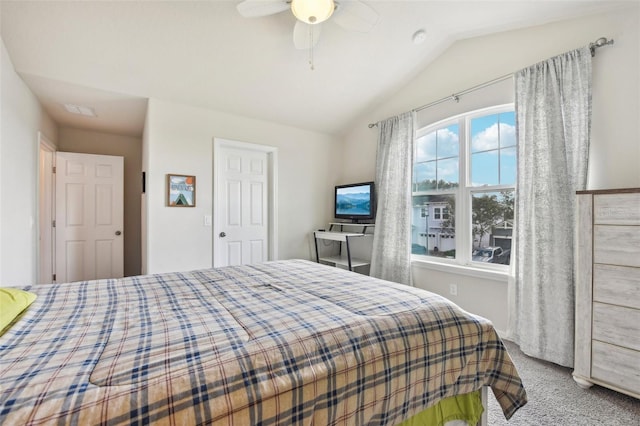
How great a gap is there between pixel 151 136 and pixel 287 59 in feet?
5.43

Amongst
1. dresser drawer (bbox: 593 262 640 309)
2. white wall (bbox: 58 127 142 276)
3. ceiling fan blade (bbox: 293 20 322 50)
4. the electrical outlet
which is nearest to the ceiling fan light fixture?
ceiling fan blade (bbox: 293 20 322 50)

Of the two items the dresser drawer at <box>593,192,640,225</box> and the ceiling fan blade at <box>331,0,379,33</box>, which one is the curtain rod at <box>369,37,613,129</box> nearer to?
the dresser drawer at <box>593,192,640,225</box>

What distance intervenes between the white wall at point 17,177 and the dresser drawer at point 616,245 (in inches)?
167

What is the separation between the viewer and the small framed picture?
3.11m

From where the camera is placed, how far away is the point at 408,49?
9.66ft

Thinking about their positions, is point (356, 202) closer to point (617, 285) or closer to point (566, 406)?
point (617, 285)

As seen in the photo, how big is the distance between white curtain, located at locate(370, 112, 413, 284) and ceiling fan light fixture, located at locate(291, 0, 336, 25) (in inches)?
69.3

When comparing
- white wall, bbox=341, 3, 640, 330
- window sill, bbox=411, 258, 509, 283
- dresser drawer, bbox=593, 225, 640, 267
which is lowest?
window sill, bbox=411, 258, 509, 283

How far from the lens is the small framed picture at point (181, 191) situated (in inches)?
122

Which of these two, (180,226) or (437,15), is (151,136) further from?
(437,15)

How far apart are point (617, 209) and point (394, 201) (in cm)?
194

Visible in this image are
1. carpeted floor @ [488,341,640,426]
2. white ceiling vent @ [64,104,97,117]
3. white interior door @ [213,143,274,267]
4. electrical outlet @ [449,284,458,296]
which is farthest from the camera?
white interior door @ [213,143,274,267]

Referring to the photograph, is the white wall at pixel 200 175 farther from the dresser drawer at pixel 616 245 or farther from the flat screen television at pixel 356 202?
the dresser drawer at pixel 616 245

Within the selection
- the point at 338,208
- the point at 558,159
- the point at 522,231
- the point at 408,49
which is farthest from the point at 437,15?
the point at 338,208
